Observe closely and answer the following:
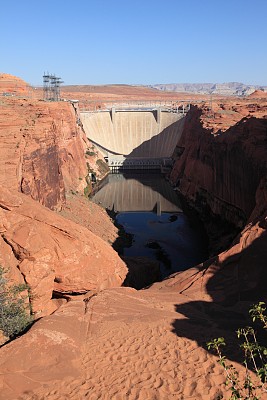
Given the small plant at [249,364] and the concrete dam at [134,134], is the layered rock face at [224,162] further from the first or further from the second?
the small plant at [249,364]

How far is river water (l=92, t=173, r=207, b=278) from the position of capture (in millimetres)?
33750

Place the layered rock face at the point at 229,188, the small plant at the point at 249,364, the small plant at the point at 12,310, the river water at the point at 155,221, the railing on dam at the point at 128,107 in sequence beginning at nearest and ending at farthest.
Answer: the small plant at the point at 249,364, the small plant at the point at 12,310, the layered rock face at the point at 229,188, the river water at the point at 155,221, the railing on dam at the point at 128,107

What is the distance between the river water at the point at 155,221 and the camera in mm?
33750

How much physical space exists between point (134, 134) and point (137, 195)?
2292cm

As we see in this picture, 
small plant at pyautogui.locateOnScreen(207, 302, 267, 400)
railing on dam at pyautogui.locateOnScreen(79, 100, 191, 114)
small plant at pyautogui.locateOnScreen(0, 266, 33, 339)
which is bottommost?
small plant at pyautogui.locateOnScreen(0, 266, 33, 339)

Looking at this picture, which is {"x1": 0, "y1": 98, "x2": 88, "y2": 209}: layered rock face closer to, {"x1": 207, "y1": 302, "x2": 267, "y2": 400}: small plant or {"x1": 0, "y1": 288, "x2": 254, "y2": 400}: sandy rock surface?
{"x1": 0, "y1": 288, "x2": 254, "y2": 400}: sandy rock surface

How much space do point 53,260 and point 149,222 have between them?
27.3m

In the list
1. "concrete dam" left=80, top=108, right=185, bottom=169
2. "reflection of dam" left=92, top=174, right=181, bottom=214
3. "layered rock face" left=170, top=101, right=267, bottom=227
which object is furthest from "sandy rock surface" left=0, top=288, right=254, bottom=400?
"concrete dam" left=80, top=108, right=185, bottom=169

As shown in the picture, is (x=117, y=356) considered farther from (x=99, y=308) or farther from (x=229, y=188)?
(x=229, y=188)

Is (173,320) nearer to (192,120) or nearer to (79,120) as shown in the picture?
(192,120)

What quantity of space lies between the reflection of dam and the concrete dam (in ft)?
24.4

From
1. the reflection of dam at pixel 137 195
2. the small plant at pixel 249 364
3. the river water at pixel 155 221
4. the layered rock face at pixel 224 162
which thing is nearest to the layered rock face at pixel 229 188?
the layered rock face at pixel 224 162

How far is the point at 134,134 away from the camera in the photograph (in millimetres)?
75312

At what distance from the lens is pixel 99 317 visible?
14625 mm
